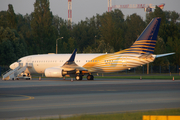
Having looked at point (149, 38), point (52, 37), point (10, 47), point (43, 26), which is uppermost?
point (43, 26)

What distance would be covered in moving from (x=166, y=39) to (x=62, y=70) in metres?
43.6

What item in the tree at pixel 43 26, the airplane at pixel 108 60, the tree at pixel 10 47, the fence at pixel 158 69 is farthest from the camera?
the tree at pixel 43 26

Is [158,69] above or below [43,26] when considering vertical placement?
below

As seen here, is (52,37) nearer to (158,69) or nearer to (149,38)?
(158,69)

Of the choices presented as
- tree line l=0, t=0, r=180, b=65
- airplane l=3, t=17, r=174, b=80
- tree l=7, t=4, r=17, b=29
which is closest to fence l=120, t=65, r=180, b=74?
tree line l=0, t=0, r=180, b=65

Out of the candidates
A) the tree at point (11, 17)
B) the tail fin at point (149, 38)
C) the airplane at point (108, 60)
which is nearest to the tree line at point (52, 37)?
the tree at point (11, 17)

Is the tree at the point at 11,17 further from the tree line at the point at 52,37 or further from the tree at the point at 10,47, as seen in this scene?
the tree at the point at 10,47

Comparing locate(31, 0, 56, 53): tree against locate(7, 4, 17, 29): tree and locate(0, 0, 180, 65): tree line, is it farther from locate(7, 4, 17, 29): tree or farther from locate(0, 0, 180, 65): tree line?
locate(7, 4, 17, 29): tree

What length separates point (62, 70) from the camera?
33.5 meters

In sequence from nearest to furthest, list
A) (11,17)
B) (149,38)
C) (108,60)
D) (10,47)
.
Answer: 1. (149,38)
2. (108,60)
3. (10,47)
4. (11,17)

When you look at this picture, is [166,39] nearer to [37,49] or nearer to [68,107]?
[37,49]

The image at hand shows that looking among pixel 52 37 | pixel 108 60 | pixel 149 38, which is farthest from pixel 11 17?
pixel 149 38

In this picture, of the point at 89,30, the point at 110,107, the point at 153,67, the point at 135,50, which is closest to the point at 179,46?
the point at 153,67

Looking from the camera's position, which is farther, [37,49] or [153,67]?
[37,49]
